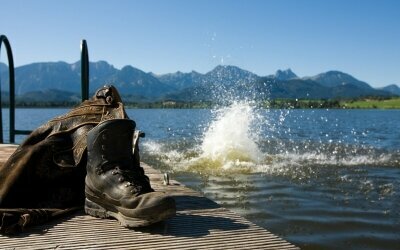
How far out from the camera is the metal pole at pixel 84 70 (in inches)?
355

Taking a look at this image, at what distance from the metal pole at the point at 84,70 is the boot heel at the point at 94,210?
5059 millimetres

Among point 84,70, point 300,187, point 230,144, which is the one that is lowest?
point 300,187

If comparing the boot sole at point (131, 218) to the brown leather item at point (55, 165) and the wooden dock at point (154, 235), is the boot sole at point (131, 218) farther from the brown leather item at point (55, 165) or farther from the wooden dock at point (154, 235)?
the brown leather item at point (55, 165)

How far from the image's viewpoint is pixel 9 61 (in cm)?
1120

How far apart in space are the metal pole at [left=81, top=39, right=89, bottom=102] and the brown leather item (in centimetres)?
442

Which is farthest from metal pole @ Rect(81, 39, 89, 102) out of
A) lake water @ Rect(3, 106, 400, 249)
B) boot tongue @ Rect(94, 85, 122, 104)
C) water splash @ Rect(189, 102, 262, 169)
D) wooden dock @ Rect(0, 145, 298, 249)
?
water splash @ Rect(189, 102, 262, 169)

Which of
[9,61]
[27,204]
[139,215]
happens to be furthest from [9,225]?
[9,61]

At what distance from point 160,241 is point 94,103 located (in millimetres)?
1833

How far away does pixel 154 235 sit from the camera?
3461 millimetres

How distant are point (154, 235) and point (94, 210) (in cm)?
79

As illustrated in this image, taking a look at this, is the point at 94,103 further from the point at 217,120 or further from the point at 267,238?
the point at 217,120

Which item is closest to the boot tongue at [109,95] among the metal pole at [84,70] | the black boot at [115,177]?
the black boot at [115,177]

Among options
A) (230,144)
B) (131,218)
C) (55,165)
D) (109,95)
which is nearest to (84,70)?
(109,95)

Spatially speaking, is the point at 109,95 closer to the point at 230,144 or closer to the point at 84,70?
the point at 84,70
